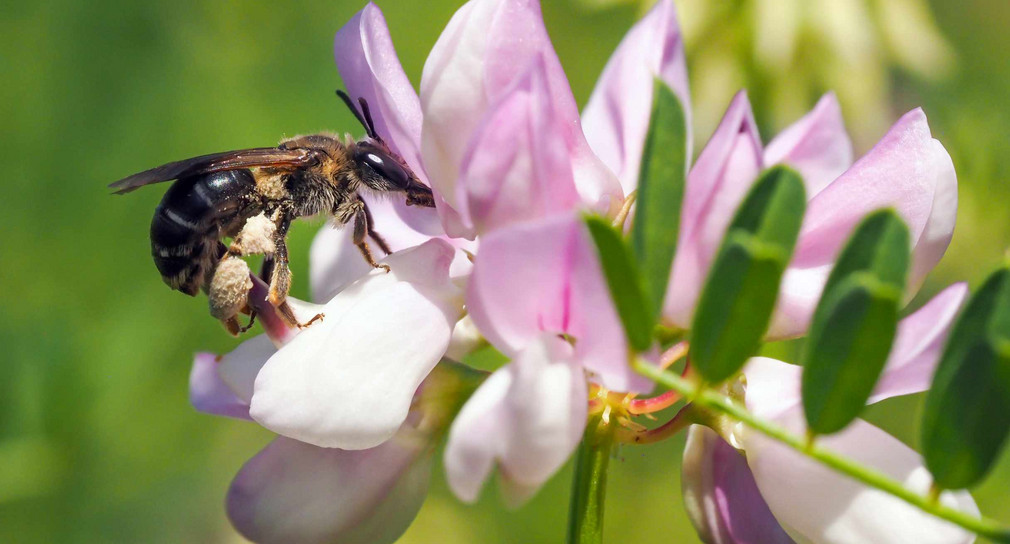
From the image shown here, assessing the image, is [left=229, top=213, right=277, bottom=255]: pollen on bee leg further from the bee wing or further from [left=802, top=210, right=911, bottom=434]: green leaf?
[left=802, top=210, right=911, bottom=434]: green leaf

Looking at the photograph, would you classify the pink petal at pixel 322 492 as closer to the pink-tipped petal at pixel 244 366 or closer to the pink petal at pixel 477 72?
the pink-tipped petal at pixel 244 366

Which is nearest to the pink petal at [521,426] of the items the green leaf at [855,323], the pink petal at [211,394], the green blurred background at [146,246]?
the green leaf at [855,323]

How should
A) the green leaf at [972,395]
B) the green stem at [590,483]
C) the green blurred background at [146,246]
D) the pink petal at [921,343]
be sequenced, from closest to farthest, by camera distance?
the green leaf at [972,395] < the pink petal at [921,343] < the green stem at [590,483] < the green blurred background at [146,246]

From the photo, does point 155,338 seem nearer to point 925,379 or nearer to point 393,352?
point 393,352

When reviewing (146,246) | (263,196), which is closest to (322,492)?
(263,196)

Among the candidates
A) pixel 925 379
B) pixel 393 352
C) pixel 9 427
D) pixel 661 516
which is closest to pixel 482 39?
pixel 393 352
